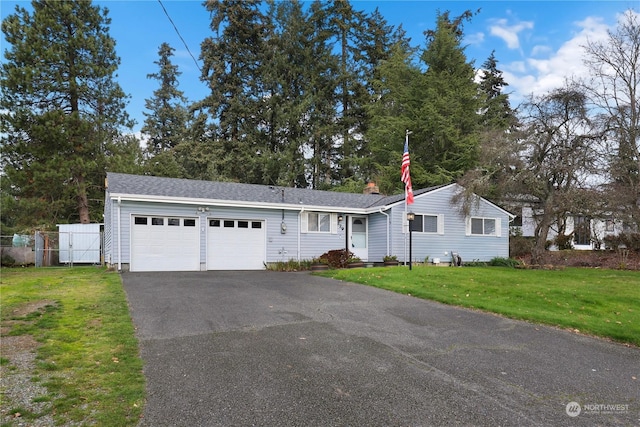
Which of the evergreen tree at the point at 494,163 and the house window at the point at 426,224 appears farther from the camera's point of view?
the house window at the point at 426,224

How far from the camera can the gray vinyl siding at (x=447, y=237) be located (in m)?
17.6

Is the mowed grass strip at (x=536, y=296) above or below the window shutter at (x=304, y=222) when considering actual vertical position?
below

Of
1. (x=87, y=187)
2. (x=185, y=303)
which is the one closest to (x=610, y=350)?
(x=185, y=303)

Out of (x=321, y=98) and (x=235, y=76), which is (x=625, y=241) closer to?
(x=321, y=98)

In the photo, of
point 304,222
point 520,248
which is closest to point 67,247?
point 304,222

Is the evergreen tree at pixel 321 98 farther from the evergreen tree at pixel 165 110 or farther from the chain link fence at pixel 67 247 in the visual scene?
the chain link fence at pixel 67 247

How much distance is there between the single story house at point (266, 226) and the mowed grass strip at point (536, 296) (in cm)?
432

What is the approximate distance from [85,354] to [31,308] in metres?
3.47

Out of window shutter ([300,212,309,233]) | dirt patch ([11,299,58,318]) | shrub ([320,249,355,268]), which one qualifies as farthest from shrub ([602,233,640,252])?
dirt patch ([11,299,58,318])

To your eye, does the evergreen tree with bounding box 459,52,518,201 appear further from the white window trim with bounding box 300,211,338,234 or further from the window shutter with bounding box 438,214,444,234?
the white window trim with bounding box 300,211,338,234

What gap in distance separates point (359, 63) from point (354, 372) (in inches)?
1347

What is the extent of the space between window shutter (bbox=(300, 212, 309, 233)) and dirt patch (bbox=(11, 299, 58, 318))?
412 inches

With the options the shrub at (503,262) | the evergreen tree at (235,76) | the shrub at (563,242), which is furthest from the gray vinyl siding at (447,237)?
the evergreen tree at (235,76)

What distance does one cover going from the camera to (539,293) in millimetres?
9305
